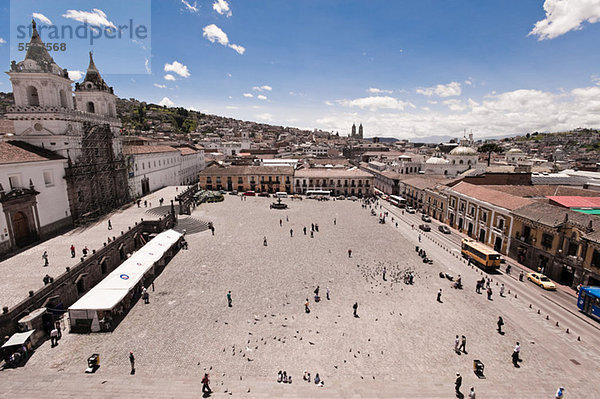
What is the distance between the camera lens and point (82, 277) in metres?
19.5

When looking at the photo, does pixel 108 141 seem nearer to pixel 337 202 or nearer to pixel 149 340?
pixel 149 340

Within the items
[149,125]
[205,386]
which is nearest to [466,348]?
[205,386]

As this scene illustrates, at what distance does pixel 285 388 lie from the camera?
12.6 m

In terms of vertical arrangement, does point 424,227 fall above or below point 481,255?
below

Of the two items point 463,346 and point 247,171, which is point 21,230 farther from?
point 247,171

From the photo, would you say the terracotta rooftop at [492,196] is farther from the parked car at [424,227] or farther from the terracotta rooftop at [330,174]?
the terracotta rooftop at [330,174]

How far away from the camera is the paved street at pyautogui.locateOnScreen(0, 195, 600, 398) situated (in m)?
12.8

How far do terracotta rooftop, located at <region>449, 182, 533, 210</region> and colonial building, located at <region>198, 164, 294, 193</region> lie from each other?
32618 mm

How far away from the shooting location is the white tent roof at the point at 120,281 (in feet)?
53.4

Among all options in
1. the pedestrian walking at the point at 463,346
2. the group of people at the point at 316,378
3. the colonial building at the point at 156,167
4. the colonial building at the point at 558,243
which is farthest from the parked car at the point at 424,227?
the colonial building at the point at 156,167

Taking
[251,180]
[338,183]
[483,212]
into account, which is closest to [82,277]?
[483,212]

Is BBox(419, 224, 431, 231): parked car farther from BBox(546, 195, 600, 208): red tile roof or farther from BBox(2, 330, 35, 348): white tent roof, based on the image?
BBox(2, 330, 35, 348): white tent roof

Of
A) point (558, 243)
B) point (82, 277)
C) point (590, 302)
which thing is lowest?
point (590, 302)

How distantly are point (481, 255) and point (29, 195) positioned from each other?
127ft
